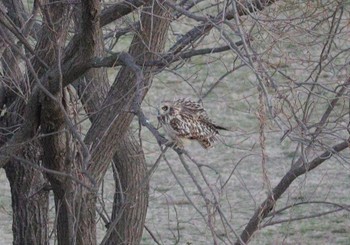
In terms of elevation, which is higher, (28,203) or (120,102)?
(120,102)

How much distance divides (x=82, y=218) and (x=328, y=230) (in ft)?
12.8

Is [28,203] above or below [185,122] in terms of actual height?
below

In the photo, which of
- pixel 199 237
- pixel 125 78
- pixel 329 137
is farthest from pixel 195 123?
pixel 199 237

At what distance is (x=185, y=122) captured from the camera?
547 centimetres

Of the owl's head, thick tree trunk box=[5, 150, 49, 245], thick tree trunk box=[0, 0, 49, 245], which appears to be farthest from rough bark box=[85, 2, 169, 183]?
thick tree trunk box=[5, 150, 49, 245]

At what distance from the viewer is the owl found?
5371 millimetres

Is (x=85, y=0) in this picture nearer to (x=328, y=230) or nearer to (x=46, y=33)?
(x=46, y=33)

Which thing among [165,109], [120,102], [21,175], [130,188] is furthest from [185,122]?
[21,175]

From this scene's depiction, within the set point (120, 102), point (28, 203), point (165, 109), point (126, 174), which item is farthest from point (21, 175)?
point (165, 109)

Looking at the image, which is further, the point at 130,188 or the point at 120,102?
the point at 130,188

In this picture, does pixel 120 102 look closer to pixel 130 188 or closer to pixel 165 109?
pixel 165 109

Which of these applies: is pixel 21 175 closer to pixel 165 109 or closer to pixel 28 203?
pixel 28 203

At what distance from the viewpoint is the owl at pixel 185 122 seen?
17.6ft

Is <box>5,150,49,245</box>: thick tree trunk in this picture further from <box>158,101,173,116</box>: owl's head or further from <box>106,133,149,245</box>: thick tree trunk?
<box>158,101,173,116</box>: owl's head
